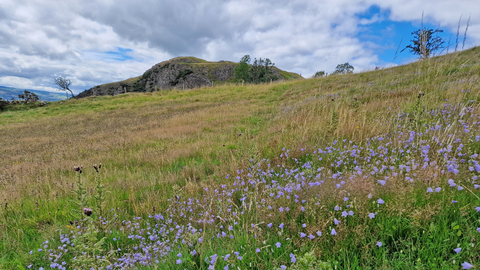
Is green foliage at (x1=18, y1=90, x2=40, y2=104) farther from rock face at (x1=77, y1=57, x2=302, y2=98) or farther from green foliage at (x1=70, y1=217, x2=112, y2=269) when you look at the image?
rock face at (x1=77, y1=57, x2=302, y2=98)

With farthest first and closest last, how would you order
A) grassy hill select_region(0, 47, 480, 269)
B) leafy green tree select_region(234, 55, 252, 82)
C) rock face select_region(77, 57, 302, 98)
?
1. rock face select_region(77, 57, 302, 98)
2. leafy green tree select_region(234, 55, 252, 82)
3. grassy hill select_region(0, 47, 480, 269)

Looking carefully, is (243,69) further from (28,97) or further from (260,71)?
(28,97)

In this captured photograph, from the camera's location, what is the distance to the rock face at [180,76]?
405 ft

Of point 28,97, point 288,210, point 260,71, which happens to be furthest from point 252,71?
point 288,210

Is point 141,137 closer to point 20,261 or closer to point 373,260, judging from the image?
point 20,261

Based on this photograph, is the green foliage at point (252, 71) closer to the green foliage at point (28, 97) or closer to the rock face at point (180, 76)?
the rock face at point (180, 76)

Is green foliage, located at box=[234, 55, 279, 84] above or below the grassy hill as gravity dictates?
above

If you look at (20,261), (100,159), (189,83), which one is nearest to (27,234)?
(20,261)

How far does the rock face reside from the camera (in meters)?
123

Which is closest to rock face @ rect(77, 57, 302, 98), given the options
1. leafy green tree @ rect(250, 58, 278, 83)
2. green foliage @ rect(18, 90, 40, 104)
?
leafy green tree @ rect(250, 58, 278, 83)

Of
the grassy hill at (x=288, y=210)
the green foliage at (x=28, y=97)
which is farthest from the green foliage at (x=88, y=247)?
the green foliage at (x=28, y=97)

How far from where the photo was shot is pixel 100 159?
7.25 m

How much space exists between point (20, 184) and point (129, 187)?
326 cm

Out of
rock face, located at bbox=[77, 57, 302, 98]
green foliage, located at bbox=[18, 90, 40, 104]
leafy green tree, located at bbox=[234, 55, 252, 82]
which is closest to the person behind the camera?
green foliage, located at bbox=[18, 90, 40, 104]
